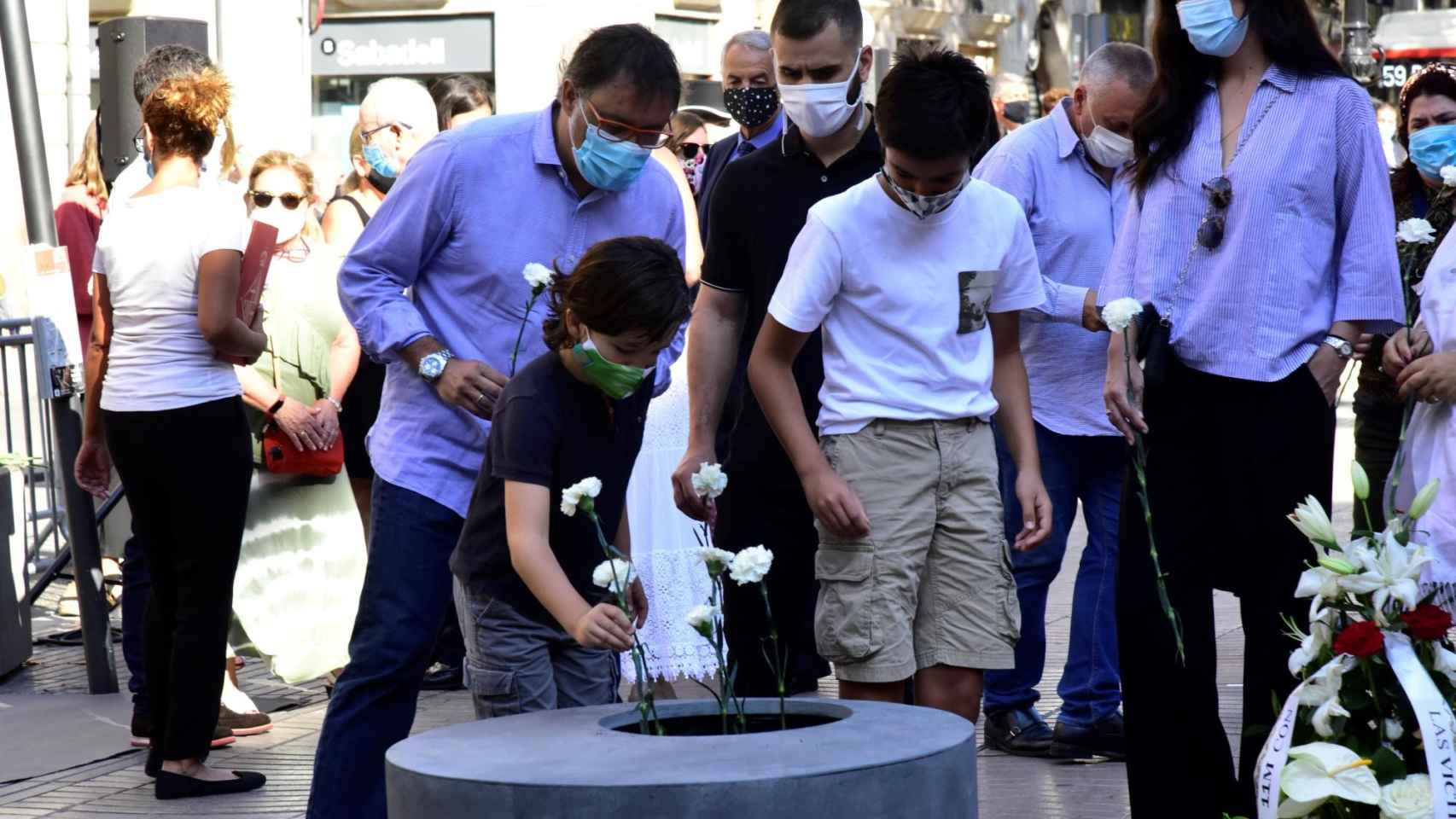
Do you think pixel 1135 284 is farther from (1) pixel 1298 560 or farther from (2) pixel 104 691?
(2) pixel 104 691

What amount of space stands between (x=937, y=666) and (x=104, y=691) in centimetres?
406

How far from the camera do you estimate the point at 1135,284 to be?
14.9ft

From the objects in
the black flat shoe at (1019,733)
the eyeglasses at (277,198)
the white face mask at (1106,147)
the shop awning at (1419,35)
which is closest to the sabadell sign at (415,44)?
the shop awning at (1419,35)

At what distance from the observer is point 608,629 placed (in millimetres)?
3600

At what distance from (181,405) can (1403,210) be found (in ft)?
11.2

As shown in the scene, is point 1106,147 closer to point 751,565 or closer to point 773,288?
point 773,288

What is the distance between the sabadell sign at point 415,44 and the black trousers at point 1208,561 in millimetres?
21898

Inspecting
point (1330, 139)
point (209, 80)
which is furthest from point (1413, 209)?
point (209, 80)

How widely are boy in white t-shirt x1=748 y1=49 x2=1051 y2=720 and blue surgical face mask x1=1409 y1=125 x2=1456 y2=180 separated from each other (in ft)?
6.41

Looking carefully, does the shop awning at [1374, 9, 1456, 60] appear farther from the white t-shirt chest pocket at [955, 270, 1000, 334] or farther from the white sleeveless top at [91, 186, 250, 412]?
the white t-shirt chest pocket at [955, 270, 1000, 334]

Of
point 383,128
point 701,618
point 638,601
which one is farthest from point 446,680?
point 701,618

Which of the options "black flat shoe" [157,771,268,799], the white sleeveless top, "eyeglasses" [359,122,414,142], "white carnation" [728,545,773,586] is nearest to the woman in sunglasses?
"eyeglasses" [359,122,414,142]

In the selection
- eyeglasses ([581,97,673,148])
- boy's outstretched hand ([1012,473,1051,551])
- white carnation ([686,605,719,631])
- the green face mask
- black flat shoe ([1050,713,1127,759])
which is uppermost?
eyeglasses ([581,97,673,148])

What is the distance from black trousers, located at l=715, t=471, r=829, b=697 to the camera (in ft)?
16.4
